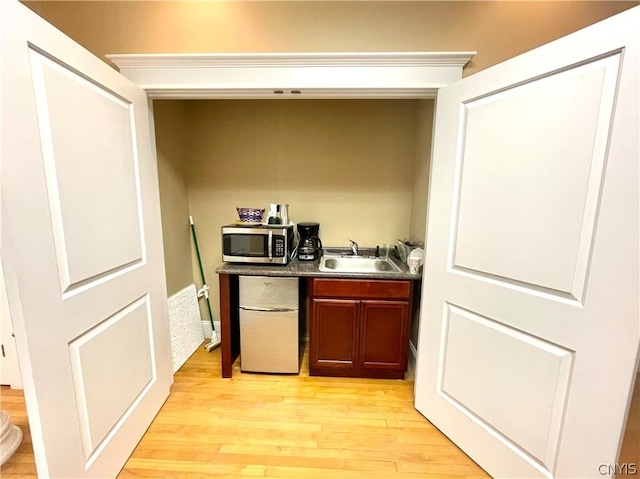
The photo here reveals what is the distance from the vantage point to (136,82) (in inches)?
58.9

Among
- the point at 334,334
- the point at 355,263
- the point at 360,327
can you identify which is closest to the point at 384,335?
the point at 360,327

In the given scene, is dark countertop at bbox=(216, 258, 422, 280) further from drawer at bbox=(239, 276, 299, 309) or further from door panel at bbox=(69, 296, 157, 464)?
door panel at bbox=(69, 296, 157, 464)

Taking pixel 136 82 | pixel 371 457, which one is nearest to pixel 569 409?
pixel 371 457

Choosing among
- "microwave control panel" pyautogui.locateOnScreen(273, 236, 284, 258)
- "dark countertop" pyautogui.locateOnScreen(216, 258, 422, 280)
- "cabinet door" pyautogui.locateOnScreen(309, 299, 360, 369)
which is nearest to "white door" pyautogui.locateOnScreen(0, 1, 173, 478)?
"dark countertop" pyautogui.locateOnScreen(216, 258, 422, 280)

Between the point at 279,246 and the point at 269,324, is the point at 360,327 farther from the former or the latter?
the point at 279,246

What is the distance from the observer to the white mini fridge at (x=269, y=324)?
194 cm

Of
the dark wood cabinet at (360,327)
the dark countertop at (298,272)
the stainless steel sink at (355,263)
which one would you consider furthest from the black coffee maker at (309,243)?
the dark wood cabinet at (360,327)

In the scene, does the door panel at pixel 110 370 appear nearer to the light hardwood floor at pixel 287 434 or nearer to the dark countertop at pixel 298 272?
the light hardwood floor at pixel 287 434

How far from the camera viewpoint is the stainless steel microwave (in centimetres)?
195

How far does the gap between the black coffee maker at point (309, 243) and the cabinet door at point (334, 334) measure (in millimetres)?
417

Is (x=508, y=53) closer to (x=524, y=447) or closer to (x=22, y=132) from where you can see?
(x=524, y=447)

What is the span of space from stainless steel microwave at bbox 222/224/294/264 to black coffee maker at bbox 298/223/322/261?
0.21 metres

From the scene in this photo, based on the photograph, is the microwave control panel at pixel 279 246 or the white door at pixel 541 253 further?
the microwave control panel at pixel 279 246

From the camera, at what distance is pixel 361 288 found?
189 cm
